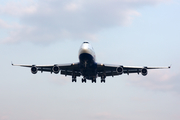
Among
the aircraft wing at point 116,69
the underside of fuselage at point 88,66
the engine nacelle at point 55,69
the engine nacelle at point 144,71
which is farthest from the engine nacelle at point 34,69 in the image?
the engine nacelle at point 144,71

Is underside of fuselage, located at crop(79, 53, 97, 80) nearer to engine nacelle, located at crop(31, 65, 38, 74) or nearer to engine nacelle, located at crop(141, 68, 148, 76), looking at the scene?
engine nacelle, located at crop(31, 65, 38, 74)

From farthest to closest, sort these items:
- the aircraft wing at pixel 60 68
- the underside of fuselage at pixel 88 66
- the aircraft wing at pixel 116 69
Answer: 1. the aircraft wing at pixel 116 69
2. the aircraft wing at pixel 60 68
3. the underside of fuselage at pixel 88 66

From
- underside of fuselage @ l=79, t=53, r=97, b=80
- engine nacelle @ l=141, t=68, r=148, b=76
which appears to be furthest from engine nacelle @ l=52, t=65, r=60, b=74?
engine nacelle @ l=141, t=68, r=148, b=76

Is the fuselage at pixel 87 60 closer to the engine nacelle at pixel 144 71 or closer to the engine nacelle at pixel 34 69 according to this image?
the engine nacelle at pixel 34 69

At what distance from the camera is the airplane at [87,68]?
2470 inches

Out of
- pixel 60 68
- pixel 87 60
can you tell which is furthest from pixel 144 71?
pixel 60 68

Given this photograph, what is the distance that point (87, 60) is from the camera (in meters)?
62.8

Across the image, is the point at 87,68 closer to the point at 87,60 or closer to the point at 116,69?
the point at 87,60

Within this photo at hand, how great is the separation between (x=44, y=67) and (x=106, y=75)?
1342 centimetres

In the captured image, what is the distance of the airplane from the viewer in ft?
206

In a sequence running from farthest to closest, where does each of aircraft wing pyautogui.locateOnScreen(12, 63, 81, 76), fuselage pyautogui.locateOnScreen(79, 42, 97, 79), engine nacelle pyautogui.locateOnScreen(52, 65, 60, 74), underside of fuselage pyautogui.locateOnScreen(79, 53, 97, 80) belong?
1. aircraft wing pyautogui.locateOnScreen(12, 63, 81, 76)
2. engine nacelle pyautogui.locateOnScreen(52, 65, 60, 74)
3. underside of fuselage pyautogui.locateOnScreen(79, 53, 97, 80)
4. fuselage pyautogui.locateOnScreen(79, 42, 97, 79)

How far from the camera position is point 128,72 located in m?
71.7

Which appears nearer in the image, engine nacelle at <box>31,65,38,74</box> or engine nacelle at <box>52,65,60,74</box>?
engine nacelle at <box>52,65,60,74</box>

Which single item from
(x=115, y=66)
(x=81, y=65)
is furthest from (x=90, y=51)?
(x=115, y=66)
